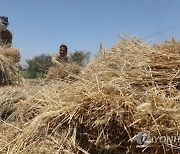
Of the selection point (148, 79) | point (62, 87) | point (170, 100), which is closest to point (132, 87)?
point (148, 79)

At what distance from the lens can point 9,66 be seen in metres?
6.35

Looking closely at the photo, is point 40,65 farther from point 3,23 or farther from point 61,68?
point 3,23

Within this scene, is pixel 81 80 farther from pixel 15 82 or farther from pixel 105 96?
pixel 15 82

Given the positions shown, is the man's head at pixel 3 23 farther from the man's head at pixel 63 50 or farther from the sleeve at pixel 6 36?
the man's head at pixel 63 50

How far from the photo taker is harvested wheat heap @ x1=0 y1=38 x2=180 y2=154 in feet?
8.71

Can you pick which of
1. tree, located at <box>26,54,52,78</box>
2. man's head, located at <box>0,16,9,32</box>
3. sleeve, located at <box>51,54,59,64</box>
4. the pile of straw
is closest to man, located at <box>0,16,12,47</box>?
man's head, located at <box>0,16,9,32</box>

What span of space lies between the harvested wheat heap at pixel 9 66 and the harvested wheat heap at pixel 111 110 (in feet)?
8.57

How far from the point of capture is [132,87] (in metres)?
3.02

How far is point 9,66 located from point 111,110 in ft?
12.8

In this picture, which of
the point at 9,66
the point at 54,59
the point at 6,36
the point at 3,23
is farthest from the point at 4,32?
the point at 9,66

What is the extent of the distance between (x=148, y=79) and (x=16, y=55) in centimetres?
408

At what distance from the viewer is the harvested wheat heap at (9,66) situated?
6.15 meters

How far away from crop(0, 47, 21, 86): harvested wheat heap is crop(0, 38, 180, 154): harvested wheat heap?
8.57 ft

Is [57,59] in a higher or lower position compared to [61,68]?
higher
